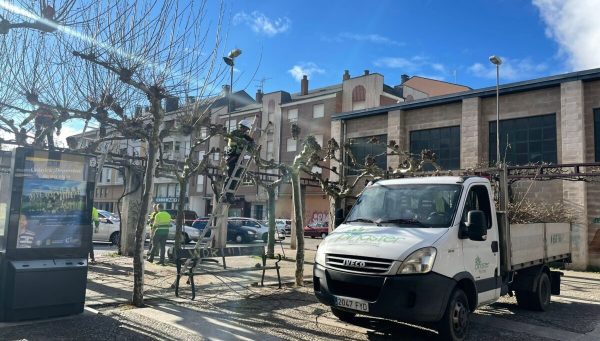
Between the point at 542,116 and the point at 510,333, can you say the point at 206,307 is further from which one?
the point at 542,116

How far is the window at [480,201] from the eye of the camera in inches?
261

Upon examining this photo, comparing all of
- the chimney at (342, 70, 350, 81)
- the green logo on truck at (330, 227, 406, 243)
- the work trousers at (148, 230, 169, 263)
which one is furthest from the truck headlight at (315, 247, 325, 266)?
the chimney at (342, 70, 350, 81)

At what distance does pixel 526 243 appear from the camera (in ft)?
25.8

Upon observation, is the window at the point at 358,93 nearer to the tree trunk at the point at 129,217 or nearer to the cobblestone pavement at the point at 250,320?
the tree trunk at the point at 129,217

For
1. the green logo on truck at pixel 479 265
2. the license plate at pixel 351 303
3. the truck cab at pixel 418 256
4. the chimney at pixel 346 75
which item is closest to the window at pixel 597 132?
the truck cab at pixel 418 256

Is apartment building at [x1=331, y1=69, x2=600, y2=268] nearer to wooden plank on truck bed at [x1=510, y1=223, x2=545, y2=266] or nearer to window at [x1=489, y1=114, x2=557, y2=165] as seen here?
window at [x1=489, y1=114, x2=557, y2=165]

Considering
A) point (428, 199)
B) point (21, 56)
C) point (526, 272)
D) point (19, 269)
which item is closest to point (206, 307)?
point (19, 269)

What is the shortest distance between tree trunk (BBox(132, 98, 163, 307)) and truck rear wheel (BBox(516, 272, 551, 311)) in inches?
263

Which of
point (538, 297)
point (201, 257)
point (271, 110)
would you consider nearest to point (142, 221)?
point (201, 257)

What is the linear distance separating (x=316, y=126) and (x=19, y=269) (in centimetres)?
3689

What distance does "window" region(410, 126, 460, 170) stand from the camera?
22172 mm

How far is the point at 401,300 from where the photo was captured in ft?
17.6

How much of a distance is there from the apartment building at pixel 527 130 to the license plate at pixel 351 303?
1187cm

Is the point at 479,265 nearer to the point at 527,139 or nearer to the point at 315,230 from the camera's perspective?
the point at 527,139
